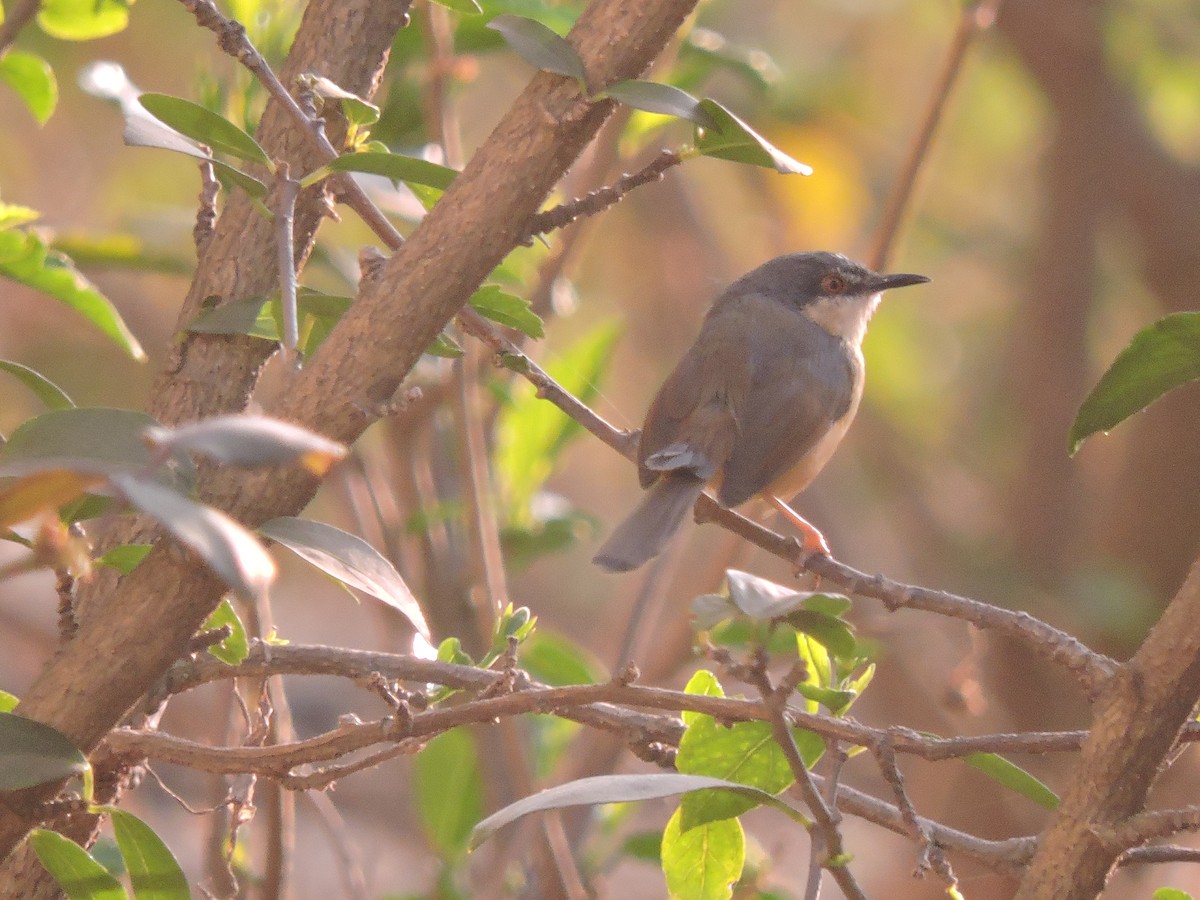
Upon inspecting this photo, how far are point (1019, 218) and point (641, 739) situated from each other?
6.47 meters

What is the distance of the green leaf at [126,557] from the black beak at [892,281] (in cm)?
281

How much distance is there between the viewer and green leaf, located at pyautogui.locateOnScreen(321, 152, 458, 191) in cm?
156

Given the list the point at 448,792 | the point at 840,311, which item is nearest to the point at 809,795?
the point at 448,792

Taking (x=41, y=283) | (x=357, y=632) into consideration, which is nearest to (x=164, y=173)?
(x=357, y=632)

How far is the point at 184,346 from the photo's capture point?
1.82 meters

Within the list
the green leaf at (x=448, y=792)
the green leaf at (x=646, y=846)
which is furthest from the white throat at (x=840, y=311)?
the green leaf at (x=646, y=846)

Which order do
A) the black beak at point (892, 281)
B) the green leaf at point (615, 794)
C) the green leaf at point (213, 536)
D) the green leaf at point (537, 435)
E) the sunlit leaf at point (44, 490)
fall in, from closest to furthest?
the green leaf at point (213, 536)
the sunlit leaf at point (44, 490)
the green leaf at point (615, 794)
the green leaf at point (537, 435)
the black beak at point (892, 281)

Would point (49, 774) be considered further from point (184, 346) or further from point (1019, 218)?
point (1019, 218)

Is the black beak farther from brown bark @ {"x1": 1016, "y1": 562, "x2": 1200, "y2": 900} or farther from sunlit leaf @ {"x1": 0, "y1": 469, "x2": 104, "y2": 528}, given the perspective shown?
sunlit leaf @ {"x1": 0, "y1": 469, "x2": 104, "y2": 528}

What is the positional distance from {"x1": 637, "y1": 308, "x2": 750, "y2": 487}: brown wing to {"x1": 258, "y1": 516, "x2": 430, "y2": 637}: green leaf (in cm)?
151

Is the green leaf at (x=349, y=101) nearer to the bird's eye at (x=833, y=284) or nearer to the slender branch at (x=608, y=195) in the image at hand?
the slender branch at (x=608, y=195)

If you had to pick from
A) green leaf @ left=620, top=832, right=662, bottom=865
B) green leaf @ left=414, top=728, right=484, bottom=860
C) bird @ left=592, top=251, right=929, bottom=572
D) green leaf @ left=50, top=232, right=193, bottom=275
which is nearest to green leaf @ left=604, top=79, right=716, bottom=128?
bird @ left=592, top=251, right=929, bottom=572

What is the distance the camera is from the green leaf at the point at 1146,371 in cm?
151

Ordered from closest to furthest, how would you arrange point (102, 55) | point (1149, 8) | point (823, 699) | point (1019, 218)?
1. point (823, 699)
2. point (1149, 8)
3. point (102, 55)
4. point (1019, 218)
